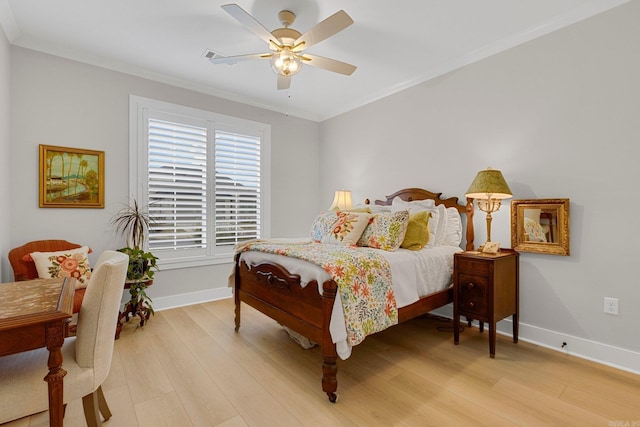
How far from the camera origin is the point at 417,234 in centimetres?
278

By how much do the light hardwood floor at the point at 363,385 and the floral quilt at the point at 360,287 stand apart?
1.35 ft

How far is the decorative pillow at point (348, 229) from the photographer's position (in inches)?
112

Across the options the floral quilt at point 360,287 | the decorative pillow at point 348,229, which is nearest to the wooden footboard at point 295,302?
the floral quilt at point 360,287

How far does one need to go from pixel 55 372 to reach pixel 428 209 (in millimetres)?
3106

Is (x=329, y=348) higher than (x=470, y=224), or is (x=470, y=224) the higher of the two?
(x=470, y=224)

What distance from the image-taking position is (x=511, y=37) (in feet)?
9.18

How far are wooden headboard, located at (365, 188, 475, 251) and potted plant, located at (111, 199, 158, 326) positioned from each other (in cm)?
275

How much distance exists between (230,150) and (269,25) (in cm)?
191

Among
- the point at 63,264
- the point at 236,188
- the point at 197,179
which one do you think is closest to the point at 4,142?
the point at 63,264

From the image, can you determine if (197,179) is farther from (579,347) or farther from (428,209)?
(579,347)

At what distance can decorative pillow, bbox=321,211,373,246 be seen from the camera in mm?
2840

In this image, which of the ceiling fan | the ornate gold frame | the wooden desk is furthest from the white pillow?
the wooden desk

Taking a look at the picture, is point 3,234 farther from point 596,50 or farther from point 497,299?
point 596,50

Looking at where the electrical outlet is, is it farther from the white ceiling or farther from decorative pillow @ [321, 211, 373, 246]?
the white ceiling
